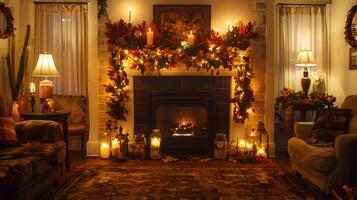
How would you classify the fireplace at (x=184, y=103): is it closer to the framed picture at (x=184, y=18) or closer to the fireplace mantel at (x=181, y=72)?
the fireplace mantel at (x=181, y=72)

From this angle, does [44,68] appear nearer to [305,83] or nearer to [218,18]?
[218,18]

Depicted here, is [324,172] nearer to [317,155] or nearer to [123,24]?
[317,155]

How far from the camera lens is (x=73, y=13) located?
22.0 feet

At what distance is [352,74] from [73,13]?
14.2 ft

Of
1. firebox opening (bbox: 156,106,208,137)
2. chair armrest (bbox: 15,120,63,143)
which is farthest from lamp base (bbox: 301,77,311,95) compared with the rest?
chair armrest (bbox: 15,120,63,143)

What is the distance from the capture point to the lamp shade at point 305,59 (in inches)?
245

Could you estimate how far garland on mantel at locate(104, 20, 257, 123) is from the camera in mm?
6121

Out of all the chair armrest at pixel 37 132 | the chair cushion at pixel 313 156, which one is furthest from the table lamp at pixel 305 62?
the chair armrest at pixel 37 132

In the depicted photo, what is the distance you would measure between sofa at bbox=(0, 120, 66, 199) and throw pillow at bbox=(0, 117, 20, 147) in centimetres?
5

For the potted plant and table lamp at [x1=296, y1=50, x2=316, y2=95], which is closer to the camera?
the potted plant

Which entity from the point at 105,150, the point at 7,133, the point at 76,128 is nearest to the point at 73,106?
the point at 76,128

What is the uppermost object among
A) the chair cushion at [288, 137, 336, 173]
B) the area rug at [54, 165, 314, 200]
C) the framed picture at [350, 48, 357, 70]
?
the framed picture at [350, 48, 357, 70]

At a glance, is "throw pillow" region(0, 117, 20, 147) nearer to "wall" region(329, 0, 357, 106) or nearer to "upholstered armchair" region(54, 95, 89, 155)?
"upholstered armchair" region(54, 95, 89, 155)

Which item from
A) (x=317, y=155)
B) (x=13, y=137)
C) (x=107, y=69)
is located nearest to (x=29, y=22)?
(x=107, y=69)
